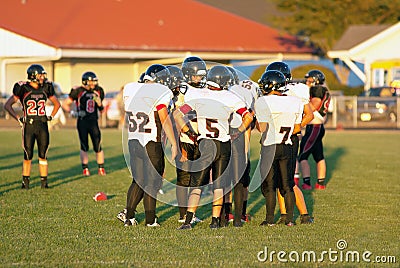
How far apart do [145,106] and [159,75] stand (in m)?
0.40

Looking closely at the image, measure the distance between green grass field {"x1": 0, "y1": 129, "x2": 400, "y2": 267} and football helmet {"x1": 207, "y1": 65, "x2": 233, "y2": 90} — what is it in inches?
62.2

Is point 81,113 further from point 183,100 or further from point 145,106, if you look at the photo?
point 145,106

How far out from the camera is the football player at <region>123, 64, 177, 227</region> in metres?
8.65

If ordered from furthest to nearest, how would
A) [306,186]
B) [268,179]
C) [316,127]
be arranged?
1. [306,186]
2. [316,127]
3. [268,179]

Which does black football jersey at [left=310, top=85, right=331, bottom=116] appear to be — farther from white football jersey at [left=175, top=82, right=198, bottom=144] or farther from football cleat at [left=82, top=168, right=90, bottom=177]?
football cleat at [left=82, top=168, right=90, bottom=177]

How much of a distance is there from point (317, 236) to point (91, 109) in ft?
22.0

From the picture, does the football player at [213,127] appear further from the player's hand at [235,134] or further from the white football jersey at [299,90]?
the white football jersey at [299,90]

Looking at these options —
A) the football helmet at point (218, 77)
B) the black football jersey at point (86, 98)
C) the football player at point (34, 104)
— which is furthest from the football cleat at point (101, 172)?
the football helmet at point (218, 77)

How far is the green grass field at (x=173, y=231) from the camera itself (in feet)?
23.7

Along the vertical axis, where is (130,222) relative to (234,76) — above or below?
below

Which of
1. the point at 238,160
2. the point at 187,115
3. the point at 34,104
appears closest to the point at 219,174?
the point at 238,160

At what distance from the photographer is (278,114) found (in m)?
8.81

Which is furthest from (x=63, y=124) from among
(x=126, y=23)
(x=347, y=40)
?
(x=347, y=40)

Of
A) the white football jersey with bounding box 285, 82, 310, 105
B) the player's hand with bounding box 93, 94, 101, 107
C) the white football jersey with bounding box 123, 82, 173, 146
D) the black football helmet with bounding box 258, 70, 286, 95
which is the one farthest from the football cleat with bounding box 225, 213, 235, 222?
the player's hand with bounding box 93, 94, 101, 107
